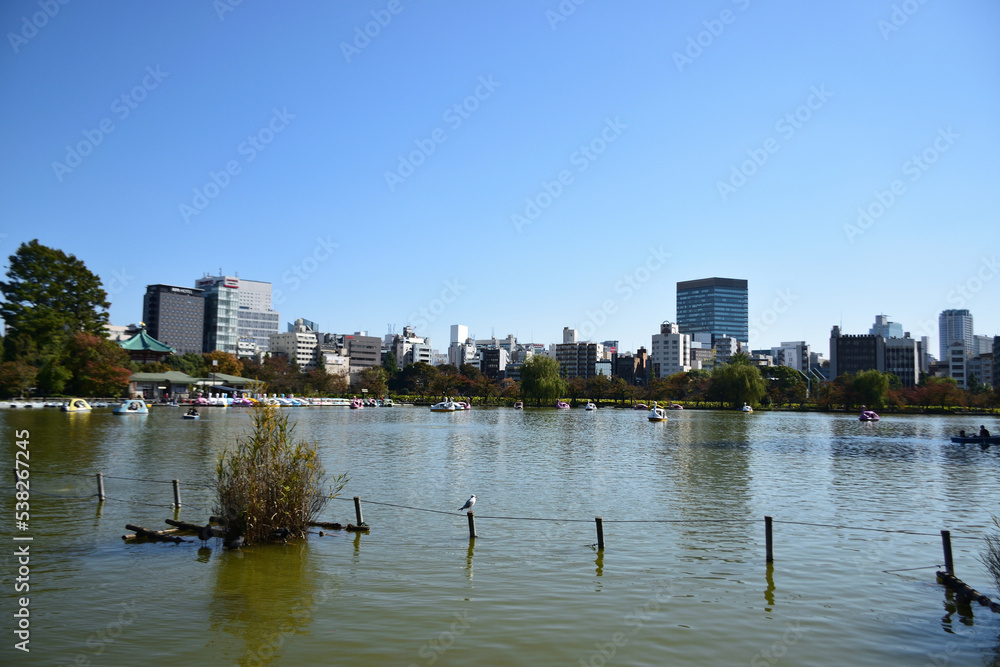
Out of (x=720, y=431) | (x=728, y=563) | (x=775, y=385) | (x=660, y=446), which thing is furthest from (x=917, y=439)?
(x=775, y=385)

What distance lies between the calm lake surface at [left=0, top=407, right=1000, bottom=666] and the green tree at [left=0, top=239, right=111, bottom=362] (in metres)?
56.8

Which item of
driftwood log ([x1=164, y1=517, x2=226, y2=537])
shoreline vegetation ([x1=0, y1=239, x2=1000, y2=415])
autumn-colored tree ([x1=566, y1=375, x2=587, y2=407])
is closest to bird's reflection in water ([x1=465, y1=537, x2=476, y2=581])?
driftwood log ([x1=164, y1=517, x2=226, y2=537])

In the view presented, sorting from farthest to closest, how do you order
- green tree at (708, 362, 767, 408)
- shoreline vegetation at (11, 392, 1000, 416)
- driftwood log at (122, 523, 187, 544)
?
1. green tree at (708, 362, 767, 408)
2. shoreline vegetation at (11, 392, 1000, 416)
3. driftwood log at (122, 523, 187, 544)

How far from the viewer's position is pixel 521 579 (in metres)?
13.7

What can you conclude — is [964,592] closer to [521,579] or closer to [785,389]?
[521,579]

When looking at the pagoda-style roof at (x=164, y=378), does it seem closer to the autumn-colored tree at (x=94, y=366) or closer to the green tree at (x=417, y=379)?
the autumn-colored tree at (x=94, y=366)

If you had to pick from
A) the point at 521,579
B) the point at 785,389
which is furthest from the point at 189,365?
the point at 521,579

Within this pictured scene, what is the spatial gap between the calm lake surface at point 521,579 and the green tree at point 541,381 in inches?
3369

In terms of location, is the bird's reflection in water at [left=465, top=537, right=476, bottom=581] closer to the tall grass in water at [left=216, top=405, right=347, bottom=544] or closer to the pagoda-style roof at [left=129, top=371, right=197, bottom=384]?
the tall grass in water at [left=216, top=405, right=347, bottom=544]

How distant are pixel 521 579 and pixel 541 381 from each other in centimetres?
10138

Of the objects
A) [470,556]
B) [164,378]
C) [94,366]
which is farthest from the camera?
[164,378]

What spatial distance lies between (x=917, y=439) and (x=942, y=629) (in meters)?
51.9

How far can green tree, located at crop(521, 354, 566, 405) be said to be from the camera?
115m

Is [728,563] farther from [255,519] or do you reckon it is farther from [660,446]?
[660,446]
